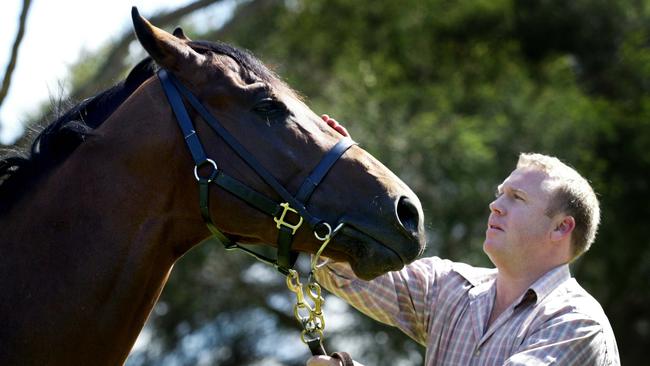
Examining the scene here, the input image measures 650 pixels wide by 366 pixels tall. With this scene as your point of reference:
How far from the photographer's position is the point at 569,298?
4.03 m

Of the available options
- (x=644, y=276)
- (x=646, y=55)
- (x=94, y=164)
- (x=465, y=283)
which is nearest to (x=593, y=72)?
(x=646, y=55)

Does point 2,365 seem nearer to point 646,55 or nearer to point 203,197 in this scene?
point 203,197

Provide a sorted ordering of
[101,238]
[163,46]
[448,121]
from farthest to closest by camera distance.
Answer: [448,121] → [163,46] → [101,238]

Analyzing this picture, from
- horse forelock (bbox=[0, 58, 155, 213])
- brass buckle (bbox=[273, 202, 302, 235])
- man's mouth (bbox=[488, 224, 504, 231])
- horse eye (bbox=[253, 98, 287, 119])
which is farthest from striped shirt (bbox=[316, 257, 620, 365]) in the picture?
horse forelock (bbox=[0, 58, 155, 213])

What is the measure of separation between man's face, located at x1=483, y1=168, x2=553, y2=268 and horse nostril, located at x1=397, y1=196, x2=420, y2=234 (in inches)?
24.7

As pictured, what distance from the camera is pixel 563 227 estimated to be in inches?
171

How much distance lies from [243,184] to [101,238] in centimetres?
59

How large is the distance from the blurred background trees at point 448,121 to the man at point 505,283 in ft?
28.1

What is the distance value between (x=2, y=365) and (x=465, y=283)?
2.08 metres

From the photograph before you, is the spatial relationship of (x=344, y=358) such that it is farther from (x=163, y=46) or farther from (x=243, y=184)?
(x=163, y=46)

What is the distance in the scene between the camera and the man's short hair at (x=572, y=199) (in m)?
4.34

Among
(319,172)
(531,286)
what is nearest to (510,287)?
(531,286)

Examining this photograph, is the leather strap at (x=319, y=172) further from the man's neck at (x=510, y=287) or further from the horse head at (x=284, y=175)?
the man's neck at (x=510, y=287)

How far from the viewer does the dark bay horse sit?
3.54 m
